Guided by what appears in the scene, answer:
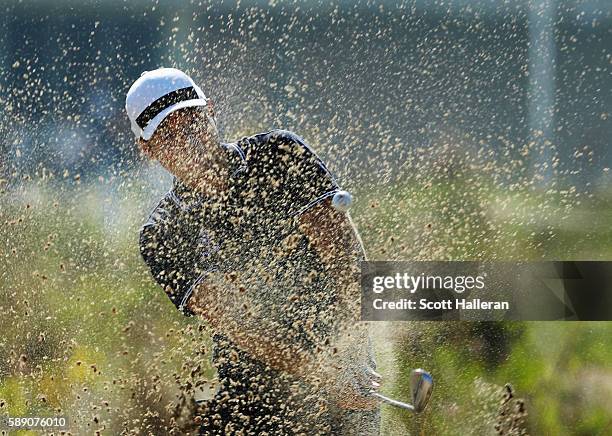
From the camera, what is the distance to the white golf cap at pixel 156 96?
354 centimetres

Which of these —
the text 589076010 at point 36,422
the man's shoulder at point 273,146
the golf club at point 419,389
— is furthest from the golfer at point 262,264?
the text 589076010 at point 36,422

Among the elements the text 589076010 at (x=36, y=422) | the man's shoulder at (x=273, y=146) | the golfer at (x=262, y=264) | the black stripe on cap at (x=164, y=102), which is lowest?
the text 589076010 at (x=36, y=422)

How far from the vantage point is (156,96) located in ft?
11.6

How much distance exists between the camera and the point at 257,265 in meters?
3.54

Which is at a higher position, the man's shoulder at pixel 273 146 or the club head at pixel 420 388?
the man's shoulder at pixel 273 146

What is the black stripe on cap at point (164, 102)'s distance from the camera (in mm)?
3547

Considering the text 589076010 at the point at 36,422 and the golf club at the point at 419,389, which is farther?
the text 589076010 at the point at 36,422

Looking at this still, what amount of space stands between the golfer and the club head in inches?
6.5

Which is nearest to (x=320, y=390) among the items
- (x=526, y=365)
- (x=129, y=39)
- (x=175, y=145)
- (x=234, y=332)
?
(x=234, y=332)

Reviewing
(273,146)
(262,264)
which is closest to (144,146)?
(273,146)

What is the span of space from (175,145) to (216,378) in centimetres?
97

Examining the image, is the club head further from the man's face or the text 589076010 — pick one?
the text 589076010

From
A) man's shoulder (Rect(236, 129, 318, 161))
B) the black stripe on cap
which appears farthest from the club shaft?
the black stripe on cap

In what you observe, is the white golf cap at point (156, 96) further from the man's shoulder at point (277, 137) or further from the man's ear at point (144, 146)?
the man's shoulder at point (277, 137)
